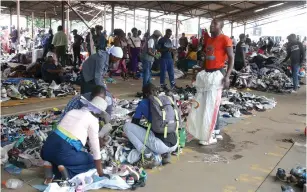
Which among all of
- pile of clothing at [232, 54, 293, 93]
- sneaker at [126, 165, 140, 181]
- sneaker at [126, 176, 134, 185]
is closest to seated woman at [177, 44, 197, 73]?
pile of clothing at [232, 54, 293, 93]

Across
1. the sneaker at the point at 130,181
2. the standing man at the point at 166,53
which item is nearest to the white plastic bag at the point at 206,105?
the sneaker at the point at 130,181

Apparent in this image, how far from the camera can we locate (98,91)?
348 cm

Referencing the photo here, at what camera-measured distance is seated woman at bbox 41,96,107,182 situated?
325cm

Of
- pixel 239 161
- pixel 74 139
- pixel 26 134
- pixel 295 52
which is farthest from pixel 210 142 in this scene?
pixel 295 52

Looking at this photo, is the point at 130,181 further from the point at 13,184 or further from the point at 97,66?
the point at 97,66

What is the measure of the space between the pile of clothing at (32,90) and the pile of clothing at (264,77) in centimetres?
543

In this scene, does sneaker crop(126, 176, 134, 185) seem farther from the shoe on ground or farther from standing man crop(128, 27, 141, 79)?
standing man crop(128, 27, 141, 79)

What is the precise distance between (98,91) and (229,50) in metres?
2.07

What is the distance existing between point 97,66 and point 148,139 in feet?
4.03

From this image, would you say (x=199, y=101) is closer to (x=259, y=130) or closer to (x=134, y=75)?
(x=259, y=130)

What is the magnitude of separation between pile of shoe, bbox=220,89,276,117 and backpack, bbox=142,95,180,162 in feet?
9.92

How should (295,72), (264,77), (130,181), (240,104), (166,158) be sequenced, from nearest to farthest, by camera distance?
(130,181)
(166,158)
(240,104)
(295,72)
(264,77)

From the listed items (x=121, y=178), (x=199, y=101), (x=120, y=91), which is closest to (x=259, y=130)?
(x=199, y=101)

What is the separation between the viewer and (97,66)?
4480mm
